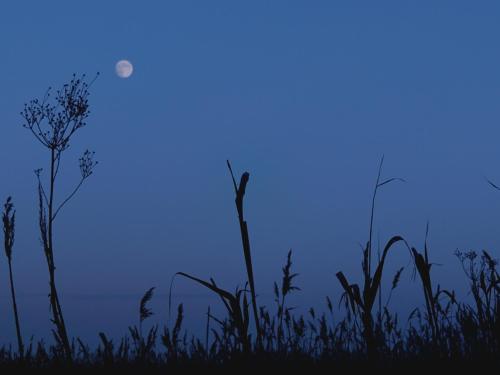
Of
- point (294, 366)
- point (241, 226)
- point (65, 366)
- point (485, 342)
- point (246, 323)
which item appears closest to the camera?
point (241, 226)

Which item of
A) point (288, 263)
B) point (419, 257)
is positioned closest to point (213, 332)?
point (288, 263)

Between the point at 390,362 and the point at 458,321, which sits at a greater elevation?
the point at 458,321

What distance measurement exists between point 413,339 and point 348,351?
633 millimetres

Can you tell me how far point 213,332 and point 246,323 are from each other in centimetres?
193

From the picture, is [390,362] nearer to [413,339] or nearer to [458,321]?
[458,321]

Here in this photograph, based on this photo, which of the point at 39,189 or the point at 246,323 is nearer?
the point at 246,323

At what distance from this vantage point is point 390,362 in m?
4.20

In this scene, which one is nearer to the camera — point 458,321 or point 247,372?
point 247,372

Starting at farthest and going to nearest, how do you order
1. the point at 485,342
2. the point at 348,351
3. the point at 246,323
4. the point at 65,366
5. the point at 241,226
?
the point at 348,351 → the point at 65,366 → the point at 485,342 → the point at 246,323 → the point at 241,226

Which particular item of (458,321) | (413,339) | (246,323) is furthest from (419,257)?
(413,339)

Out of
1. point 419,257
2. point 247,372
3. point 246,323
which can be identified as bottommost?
point 247,372

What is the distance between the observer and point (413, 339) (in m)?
5.71

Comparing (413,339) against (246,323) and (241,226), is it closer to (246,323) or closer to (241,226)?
(246,323)

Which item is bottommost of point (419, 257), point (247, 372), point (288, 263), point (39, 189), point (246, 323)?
point (247, 372)
